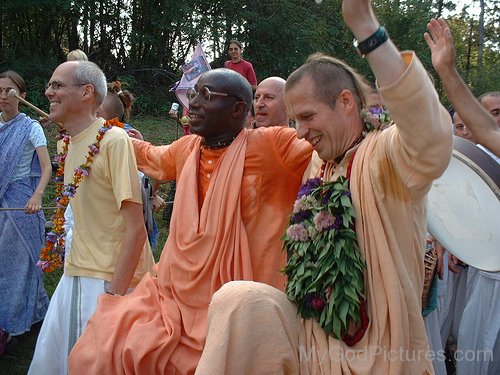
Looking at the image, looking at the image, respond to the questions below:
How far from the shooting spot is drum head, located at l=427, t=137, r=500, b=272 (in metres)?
3.11

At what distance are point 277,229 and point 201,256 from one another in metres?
0.41

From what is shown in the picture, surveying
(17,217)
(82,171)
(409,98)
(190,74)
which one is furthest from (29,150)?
(409,98)

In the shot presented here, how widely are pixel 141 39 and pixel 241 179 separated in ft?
46.6

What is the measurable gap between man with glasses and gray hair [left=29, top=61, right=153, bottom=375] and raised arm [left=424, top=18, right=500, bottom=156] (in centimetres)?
178

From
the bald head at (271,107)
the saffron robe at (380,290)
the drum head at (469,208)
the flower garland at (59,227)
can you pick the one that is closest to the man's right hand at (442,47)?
the drum head at (469,208)

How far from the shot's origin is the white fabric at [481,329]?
14.9 feet

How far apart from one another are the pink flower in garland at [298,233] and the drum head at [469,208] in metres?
1.13

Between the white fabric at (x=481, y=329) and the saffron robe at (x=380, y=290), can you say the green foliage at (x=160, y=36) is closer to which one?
the white fabric at (x=481, y=329)

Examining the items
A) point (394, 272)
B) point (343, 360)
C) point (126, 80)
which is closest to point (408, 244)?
point (394, 272)

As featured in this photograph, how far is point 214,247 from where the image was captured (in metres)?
3.02

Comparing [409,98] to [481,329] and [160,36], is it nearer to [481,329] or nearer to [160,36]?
[481,329]

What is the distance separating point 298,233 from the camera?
253 cm

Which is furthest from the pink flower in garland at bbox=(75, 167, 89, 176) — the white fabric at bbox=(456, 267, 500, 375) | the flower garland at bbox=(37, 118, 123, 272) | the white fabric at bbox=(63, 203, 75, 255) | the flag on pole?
the flag on pole

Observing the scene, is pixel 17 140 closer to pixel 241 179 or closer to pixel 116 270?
pixel 116 270
